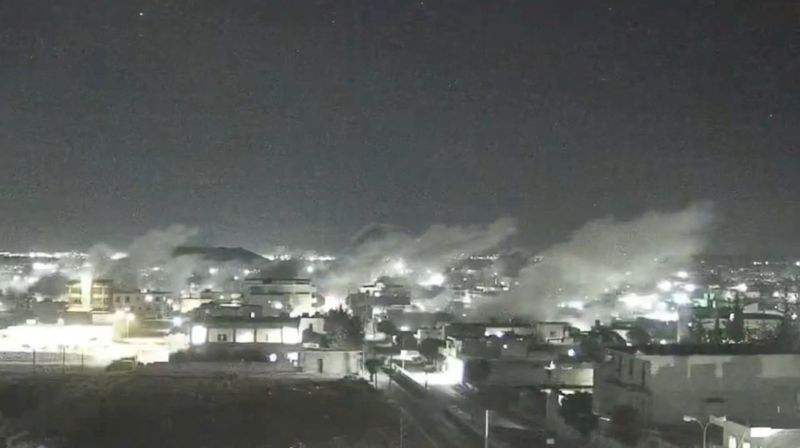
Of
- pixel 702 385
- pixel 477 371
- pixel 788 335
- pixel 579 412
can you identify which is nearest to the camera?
pixel 579 412

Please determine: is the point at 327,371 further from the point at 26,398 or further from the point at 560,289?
the point at 560,289

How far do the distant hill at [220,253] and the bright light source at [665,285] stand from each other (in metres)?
18.3

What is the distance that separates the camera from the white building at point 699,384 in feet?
27.4

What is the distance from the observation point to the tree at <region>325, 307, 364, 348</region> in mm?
13507

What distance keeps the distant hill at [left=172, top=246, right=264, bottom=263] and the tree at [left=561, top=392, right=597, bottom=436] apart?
94.0 ft

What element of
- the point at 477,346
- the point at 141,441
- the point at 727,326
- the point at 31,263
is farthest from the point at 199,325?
the point at 31,263

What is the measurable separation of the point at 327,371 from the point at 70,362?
3.74 m

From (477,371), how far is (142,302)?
10618 mm

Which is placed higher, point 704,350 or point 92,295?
point 92,295

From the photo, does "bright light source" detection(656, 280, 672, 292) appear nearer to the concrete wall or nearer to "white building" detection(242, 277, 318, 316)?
"white building" detection(242, 277, 318, 316)

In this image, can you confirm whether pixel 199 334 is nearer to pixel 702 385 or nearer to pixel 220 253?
pixel 702 385

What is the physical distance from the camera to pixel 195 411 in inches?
350

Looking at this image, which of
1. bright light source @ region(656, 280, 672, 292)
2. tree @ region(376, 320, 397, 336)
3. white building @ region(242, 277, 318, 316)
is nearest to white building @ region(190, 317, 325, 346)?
tree @ region(376, 320, 397, 336)

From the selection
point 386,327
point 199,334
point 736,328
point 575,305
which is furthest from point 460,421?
point 575,305
